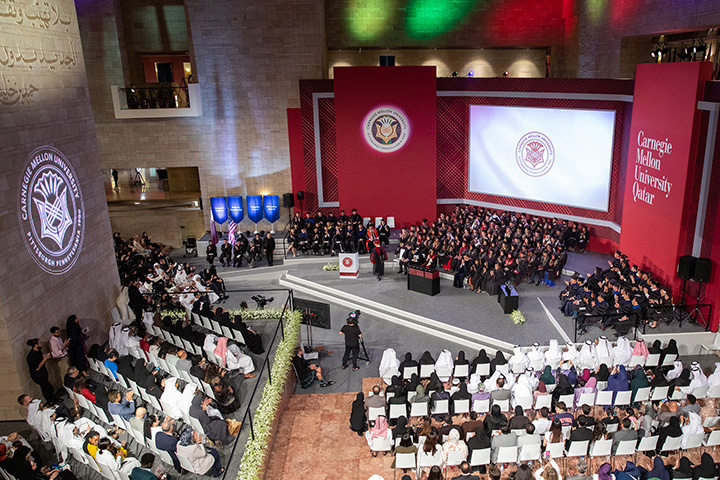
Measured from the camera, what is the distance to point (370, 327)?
50.7ft

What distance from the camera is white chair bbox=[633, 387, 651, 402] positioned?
10875mm

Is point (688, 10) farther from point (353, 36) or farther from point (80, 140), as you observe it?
point (80, 140)

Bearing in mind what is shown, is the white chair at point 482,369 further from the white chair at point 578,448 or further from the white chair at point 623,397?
the white chair at point 578,448

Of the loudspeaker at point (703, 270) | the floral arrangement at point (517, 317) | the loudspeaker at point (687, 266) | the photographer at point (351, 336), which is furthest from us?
the floral arrangement at point (517, 317)

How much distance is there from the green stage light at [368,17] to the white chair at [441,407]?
736 inches

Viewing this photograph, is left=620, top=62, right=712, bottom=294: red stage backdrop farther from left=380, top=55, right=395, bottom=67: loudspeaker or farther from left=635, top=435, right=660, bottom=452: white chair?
left=380, top=55, right=395, bottom=67: loudspeaker

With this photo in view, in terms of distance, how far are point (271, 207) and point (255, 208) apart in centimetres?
64

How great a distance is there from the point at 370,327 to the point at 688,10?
42.0ft

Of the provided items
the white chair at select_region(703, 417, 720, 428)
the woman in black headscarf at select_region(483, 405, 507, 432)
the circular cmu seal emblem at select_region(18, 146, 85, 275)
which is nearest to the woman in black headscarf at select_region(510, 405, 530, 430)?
the woman in black headscarf at select_region(483, 405, 507, 432)

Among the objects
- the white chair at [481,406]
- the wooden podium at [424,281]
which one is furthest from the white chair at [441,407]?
the wooden podium at [424,281]

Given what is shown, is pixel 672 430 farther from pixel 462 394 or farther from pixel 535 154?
pixel 535 154

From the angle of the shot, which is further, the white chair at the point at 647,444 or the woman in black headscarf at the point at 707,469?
the white chair at the point at 647,444

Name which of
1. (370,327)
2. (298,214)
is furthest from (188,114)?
(370,327)

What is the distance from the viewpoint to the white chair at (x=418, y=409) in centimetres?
1071
